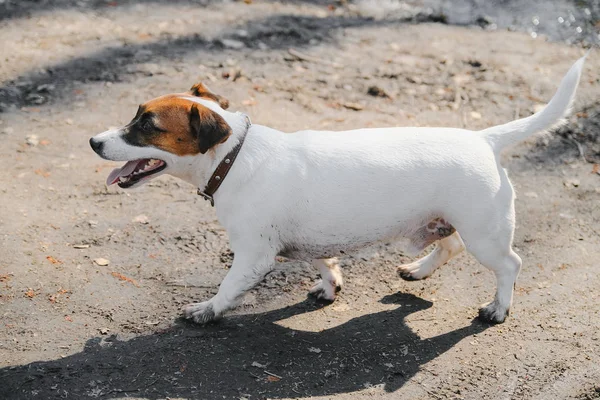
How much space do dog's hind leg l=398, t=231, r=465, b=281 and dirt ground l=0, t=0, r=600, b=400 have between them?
122 mm

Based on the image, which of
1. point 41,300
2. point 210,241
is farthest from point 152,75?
point 41,300

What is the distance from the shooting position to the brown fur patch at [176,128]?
3.98 metres

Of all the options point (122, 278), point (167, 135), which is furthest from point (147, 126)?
point (122, 278)

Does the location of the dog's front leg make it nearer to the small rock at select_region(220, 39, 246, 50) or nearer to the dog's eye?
the dog's eye

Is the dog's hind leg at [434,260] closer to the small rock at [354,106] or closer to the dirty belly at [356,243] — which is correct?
the dirty belly at [356,243]

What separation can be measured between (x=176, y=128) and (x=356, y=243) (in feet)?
4.28

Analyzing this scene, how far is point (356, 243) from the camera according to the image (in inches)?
174

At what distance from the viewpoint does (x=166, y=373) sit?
4.12 m

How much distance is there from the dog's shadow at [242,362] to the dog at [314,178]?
31cm

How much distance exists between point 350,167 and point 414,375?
1323mm

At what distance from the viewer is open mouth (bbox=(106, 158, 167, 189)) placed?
4.18 meters

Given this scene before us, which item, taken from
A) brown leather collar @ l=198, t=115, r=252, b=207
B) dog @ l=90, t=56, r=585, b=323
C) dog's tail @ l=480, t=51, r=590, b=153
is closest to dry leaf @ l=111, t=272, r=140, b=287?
dog @ l=90, t=56, r=585, b=323

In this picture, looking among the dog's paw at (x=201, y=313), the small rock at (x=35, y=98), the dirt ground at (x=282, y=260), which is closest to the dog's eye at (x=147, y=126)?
the dog's paw at (x=201, y=313)

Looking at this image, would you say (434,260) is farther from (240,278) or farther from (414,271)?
(240,278)
